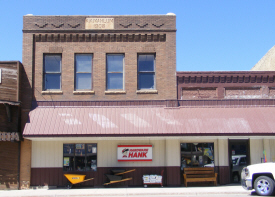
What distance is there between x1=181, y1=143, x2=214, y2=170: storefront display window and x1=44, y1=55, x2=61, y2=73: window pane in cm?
762

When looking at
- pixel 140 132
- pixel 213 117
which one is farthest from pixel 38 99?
pixel 213 117

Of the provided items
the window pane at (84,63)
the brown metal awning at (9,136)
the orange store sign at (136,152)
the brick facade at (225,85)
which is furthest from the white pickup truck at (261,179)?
the brown metal awning at (9,136)

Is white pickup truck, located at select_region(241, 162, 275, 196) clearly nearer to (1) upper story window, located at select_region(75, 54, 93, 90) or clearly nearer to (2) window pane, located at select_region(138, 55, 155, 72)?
(2) window pane, located at select_region(138, 55, 155, 72)

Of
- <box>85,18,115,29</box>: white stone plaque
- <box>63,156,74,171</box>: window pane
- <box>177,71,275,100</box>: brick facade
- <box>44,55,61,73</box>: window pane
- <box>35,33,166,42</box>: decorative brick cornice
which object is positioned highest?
<box>85,18,115,29</box>: white stone plaque

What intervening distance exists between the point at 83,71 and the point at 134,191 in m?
6.70

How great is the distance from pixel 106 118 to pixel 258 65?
16.4 m

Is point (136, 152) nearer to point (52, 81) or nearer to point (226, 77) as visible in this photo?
point (52, 81)

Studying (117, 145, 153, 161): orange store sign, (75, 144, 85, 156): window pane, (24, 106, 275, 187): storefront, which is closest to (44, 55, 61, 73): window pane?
(24, 106, 275, 187): storefront

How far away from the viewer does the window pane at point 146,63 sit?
18609 millimetres

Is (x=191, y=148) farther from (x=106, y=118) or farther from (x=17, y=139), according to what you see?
(x=17, y=139)

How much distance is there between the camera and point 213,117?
1720cm

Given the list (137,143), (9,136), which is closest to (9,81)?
(9,136)

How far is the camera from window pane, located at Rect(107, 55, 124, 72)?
1850 cm

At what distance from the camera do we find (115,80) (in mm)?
18453
